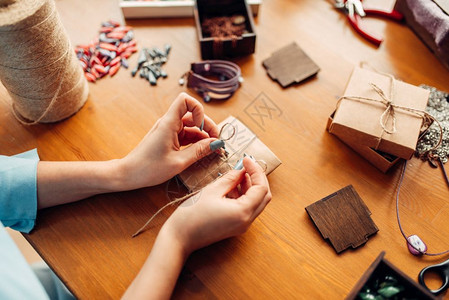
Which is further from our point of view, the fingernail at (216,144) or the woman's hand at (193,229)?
the fingernail at (216,144)

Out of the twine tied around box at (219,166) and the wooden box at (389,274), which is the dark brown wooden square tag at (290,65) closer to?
the twine tied around box at (219,166)

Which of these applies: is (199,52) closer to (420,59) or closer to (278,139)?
(278,139)

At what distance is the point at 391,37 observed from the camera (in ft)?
3.50

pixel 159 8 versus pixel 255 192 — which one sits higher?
pixel 159 8

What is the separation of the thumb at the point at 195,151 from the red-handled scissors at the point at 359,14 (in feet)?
2.18

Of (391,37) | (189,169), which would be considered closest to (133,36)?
(189,169)

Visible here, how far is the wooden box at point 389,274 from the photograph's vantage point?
546 millimetres

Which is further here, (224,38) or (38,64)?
(224,38)

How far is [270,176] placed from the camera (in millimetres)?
839

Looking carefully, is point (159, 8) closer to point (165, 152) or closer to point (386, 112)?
point (165, 152)

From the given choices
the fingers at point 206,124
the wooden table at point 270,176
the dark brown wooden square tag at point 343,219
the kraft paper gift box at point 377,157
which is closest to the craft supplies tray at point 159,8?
the wooden table at point 270,176

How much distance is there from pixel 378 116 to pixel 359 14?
1.37 ft

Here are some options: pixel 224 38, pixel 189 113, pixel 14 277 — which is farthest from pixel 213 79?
pixel 14 277

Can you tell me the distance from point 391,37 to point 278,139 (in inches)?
21.6
